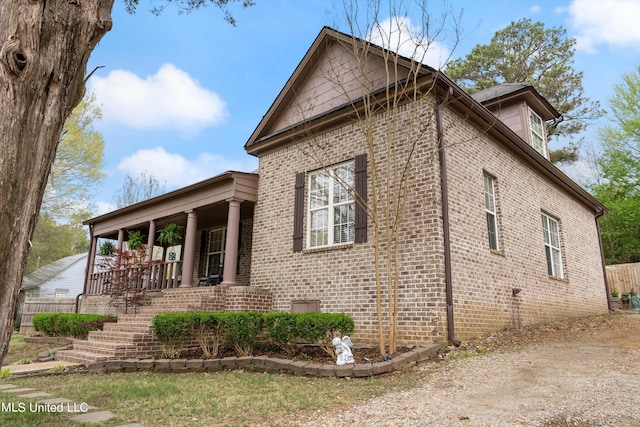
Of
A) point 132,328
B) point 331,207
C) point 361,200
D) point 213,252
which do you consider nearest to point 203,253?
point 213,252

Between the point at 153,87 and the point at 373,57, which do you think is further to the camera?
the point at 153,87

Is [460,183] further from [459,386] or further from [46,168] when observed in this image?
[46,168]

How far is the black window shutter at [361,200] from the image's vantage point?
7.86 metres

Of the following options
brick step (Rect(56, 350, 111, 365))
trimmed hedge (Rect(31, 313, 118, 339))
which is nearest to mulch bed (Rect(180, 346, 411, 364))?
brick step (Rect(56, 350, 111, 365))

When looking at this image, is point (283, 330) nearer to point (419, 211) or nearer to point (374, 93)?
point (419, 211)

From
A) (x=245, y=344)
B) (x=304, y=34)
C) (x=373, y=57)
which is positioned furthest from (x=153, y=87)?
(x=245, y=344)

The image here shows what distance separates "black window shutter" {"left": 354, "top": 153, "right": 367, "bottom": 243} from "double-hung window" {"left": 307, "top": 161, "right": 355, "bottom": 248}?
0.72 ft

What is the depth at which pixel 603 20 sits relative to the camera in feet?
65.8

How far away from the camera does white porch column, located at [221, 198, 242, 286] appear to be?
9.30 metres

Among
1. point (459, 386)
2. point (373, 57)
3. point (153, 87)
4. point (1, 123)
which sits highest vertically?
point (153, 87)

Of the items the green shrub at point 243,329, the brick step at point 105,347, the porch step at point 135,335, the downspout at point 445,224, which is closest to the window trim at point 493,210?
the downspout at point 445,224

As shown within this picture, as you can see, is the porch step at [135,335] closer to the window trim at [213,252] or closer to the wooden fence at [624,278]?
the window trim at [213,252]

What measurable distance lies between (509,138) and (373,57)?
356cm

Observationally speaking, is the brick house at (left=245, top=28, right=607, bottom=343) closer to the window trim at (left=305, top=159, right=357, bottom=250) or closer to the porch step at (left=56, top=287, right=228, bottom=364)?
the window trim at (left=305, top=159, right=357, bottom=250)
